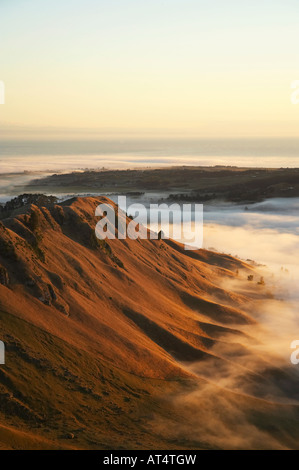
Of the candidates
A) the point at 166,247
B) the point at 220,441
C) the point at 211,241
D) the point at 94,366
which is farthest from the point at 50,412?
the point at 211,241

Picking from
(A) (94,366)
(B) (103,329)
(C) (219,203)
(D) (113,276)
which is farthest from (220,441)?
(C) (219,203)

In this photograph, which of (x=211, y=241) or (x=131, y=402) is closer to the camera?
(x=131, y=402)

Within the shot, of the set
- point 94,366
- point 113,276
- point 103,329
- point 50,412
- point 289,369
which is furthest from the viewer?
point 113,276

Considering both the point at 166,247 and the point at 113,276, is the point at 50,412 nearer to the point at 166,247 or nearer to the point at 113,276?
the point at 113,276

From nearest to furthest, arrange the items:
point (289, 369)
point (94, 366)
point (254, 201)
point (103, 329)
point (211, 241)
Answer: point (94, 366) < point (103, 329) < point (289, 369) < point (211, 241) < point (254, 201)

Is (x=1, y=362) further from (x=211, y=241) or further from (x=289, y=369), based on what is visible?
(x=211, y=241)

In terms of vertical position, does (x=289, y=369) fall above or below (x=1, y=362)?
below

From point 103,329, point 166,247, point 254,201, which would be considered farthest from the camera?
point 254,201

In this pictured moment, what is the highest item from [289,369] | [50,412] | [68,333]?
[68,333]

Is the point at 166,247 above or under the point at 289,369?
above
